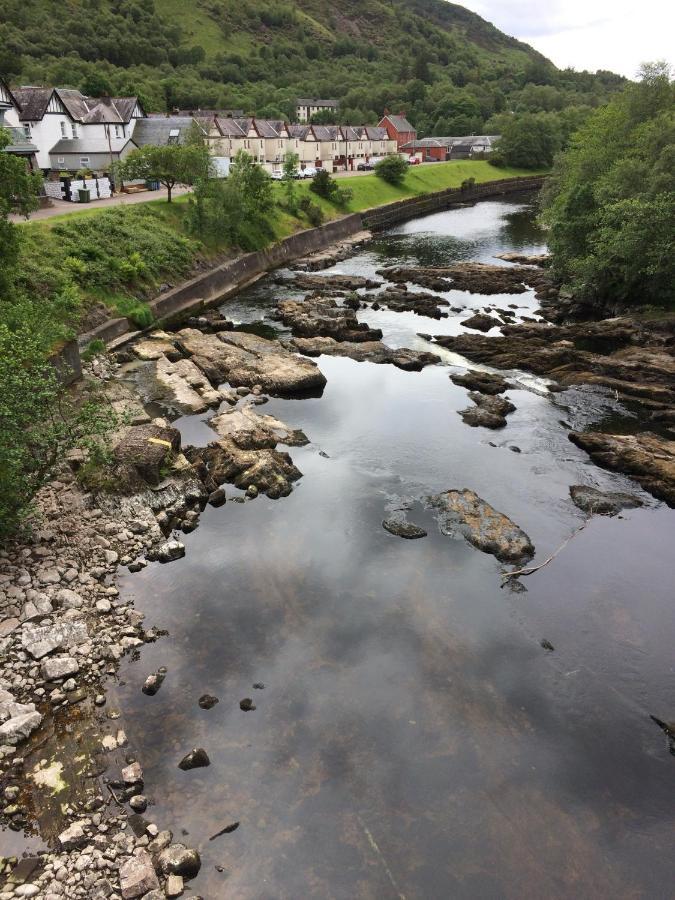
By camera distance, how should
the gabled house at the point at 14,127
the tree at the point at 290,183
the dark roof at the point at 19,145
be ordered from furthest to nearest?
the tree at the point at 290,183
the gabled house at the point at 14,127
the dark roof at the point at 19,145

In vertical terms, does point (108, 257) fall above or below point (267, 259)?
above

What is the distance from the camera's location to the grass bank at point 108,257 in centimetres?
4103

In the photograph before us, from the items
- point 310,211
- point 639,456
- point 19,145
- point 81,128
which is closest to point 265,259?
point 310,211

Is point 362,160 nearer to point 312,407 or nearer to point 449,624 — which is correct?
point 312,407

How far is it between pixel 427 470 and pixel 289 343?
21.2m

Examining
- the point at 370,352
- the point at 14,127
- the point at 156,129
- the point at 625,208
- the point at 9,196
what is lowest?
the point at 370,352

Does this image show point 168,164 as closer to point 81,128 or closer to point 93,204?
point 93,204

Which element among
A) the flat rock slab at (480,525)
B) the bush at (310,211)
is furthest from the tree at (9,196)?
the bush at (310,211)

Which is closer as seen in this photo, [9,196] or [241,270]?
[9,196]

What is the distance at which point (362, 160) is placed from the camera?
162375mm

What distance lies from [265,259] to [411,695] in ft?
208

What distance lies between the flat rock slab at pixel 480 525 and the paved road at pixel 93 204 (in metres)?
46.3

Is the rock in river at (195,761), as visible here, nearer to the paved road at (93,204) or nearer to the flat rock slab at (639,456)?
the flat rock slab at (639,456)

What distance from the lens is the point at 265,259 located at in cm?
7238
